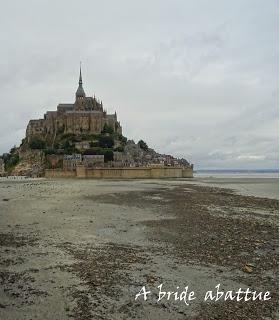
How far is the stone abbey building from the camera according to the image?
5463 inches

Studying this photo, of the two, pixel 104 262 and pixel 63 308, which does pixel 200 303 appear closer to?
pixel 63 308

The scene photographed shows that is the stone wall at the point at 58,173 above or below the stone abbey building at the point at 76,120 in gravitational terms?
below

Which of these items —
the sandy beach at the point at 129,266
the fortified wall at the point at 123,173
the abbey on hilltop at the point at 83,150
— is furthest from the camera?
the abbey on hilltop at the point at 83,150

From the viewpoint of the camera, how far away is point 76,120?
139 m

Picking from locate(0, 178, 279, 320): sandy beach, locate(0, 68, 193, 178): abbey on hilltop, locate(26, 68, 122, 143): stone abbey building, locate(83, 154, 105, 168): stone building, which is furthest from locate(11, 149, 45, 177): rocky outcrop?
locate(0, 178, 279, 320): sandy beach

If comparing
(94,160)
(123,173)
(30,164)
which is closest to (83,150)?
(94,160)

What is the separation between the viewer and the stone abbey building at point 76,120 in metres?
139

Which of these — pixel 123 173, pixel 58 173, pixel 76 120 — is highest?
pixel 76 120

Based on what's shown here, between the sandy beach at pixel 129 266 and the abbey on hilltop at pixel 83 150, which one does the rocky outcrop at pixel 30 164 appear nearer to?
the abbey on hilltop at pixel 83 150

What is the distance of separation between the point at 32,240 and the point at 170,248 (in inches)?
162

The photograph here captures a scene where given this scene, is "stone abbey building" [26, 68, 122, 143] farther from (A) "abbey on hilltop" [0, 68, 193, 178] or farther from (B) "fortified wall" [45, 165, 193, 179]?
(B) "fortified wall" [45, 165, 193, 179]

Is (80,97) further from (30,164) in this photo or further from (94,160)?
(94,160)

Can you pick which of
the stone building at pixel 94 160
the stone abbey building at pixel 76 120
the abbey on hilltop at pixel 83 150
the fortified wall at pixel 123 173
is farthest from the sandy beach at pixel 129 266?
the stone abbey building at pixel 76 120

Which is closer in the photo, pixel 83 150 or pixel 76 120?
pixel 83 150
